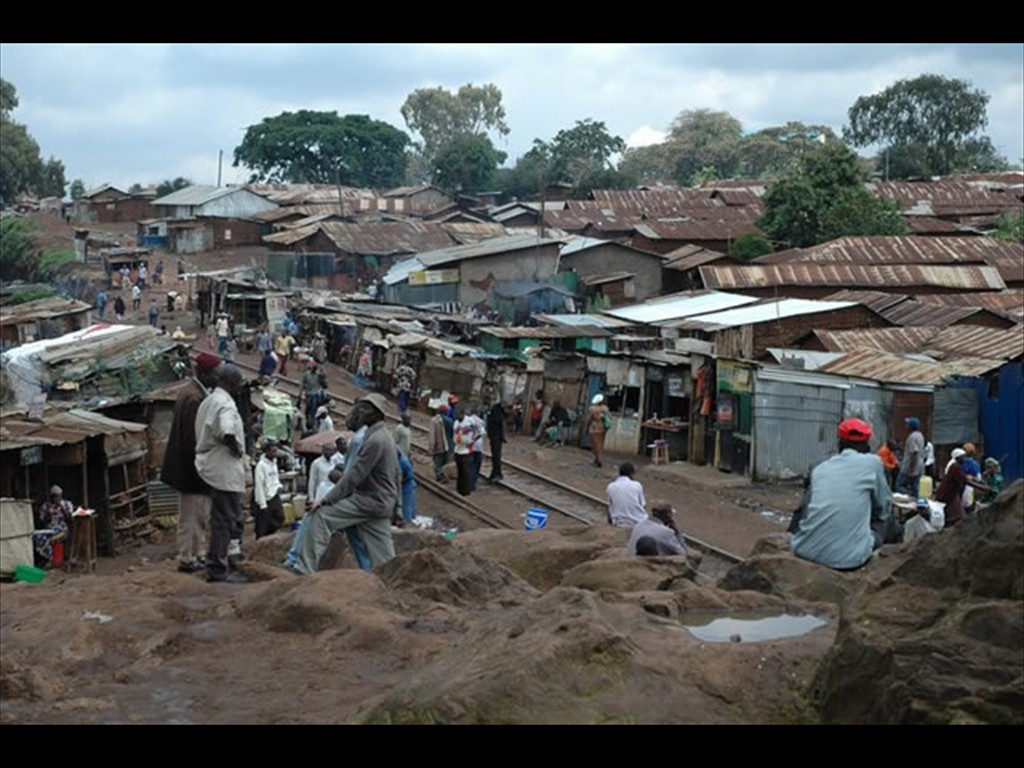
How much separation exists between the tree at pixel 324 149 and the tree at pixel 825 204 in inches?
2058

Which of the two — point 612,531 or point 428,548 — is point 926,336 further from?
point 428,548

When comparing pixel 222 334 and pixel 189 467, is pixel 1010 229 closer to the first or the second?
pixel 222 334

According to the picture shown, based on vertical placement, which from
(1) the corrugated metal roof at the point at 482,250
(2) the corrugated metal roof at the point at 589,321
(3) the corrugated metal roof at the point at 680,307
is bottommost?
(2) the corrugated metal roof at the point at 589,321

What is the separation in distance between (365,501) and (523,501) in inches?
446

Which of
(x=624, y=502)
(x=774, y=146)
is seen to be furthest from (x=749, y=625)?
(x=774, y=146)

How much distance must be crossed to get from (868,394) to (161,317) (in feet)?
106

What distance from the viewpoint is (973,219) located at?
5525 cm

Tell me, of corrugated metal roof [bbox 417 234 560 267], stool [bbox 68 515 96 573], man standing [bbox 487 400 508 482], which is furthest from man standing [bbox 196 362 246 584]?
corrugated metal roof [bbox 417 234 560 267]

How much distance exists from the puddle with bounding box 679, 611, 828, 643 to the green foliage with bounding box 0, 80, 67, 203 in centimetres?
9141

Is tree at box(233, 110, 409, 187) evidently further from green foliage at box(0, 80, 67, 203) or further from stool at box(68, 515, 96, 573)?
stool at box(68, 515, 96, 573)

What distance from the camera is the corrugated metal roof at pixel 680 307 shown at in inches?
1204

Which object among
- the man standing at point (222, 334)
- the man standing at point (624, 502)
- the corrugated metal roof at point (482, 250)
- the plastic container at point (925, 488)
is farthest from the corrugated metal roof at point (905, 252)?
the man standing at point (624, 502)

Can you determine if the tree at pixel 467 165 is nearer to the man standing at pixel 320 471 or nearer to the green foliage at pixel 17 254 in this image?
the green foliage at pixel 17 254

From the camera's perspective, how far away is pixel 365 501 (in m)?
8.48
